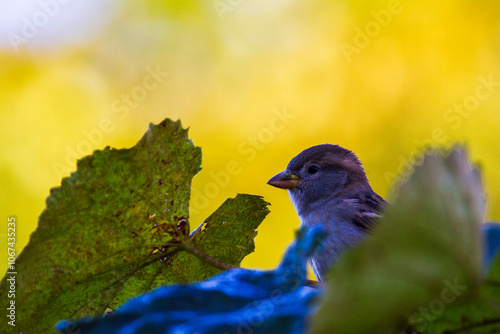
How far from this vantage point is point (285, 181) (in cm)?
374

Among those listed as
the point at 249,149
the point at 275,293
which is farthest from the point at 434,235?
the point at 249,149

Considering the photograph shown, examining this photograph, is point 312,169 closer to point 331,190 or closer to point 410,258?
point 331,190

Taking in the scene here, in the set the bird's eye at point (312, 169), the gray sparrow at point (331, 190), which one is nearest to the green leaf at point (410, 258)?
the gray sparrow at point (331, 190)

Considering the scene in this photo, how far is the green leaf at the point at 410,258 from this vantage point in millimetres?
528

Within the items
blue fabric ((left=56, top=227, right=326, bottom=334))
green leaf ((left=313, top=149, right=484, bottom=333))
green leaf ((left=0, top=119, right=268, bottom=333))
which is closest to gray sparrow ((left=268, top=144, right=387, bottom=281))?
green leaf ((left=0, top=119, right=268, bottom=333))

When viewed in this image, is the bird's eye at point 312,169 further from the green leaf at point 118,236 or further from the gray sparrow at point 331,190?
the green leaf at point 118,236

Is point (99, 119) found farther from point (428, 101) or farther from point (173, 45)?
point (428, 101)

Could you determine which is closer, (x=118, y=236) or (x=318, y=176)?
(x=118, y=236)

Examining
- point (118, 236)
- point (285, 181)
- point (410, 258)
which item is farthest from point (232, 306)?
point (285, 181)

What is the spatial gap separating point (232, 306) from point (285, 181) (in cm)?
307

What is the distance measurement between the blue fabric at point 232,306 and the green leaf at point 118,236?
44cm

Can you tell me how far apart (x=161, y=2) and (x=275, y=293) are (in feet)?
18.6

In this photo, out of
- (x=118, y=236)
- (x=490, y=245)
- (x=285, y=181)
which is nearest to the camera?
(x=490, y=245)

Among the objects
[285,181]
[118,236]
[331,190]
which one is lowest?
[118,236]
